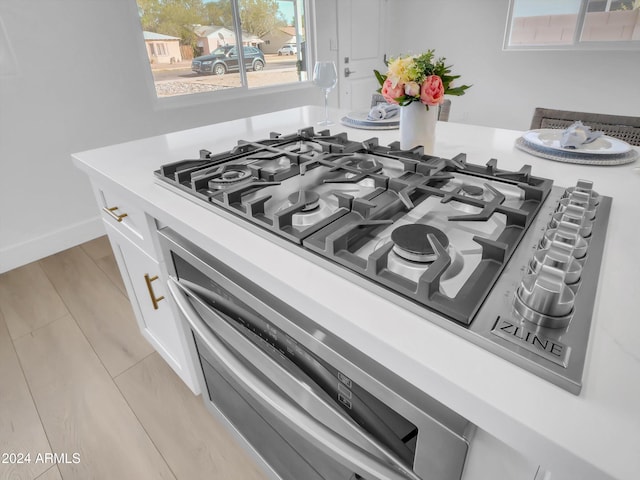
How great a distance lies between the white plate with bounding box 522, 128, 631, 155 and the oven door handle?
0.86 m

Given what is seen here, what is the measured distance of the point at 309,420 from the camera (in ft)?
1.91

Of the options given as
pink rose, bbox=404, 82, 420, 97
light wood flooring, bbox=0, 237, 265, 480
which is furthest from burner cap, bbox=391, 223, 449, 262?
light wood flooring, bbox=0, 237, 265, 480

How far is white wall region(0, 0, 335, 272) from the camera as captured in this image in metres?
2.00

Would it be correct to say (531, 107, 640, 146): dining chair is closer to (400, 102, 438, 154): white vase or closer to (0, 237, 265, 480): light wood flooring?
(400, 102, 438, 154): white vase

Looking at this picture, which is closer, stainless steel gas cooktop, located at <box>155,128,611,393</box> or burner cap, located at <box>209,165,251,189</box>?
stainless steel gas cooktop, located at <box>155,128,611,393</box>

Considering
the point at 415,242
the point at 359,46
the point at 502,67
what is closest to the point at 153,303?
the point at 415,242

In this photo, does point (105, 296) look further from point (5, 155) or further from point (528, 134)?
point (528, 134)

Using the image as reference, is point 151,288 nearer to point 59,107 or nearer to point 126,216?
point 126,216

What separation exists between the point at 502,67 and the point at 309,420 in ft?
13.4

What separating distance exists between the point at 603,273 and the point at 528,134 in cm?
73

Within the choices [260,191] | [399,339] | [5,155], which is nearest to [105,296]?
[5,155]

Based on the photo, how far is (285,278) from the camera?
486mm

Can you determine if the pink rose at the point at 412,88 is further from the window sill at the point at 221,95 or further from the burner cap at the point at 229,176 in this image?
the window sill at the point at 221,95

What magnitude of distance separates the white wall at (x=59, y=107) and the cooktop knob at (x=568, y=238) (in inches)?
105
